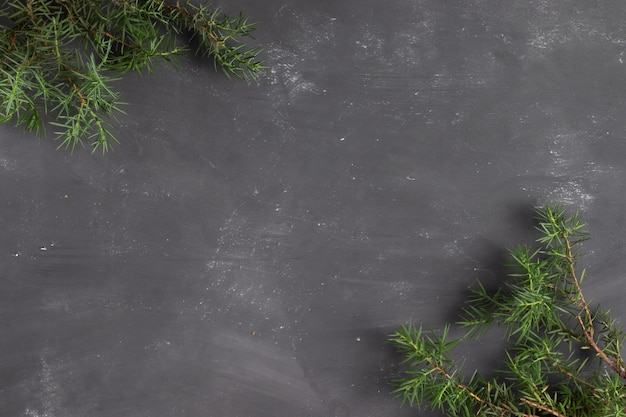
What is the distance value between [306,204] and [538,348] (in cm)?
58

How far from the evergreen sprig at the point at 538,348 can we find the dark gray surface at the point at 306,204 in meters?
0.05

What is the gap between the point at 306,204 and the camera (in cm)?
142

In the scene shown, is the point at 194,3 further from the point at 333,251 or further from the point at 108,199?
the point at 333,251

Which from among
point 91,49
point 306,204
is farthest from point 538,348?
point 91,49

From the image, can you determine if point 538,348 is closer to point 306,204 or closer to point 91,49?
point 306,204

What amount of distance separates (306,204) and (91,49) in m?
0.56

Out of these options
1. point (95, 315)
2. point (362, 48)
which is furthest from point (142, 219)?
point (362, 48)

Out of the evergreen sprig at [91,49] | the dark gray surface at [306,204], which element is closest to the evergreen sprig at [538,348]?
the dark gray surface at [306,204]

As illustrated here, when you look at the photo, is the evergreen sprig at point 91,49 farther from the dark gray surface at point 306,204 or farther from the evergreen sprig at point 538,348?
the evergreen sprig at point 538,348

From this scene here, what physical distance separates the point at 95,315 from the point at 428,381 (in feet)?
2.35

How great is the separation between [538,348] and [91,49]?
44.3 inches

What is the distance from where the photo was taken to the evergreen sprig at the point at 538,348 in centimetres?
132

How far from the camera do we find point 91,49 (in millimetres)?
1357

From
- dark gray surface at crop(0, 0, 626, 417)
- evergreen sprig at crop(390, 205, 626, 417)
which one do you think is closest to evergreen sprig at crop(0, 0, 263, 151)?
dark gray surface at crop(0, 0, 626, 417)
